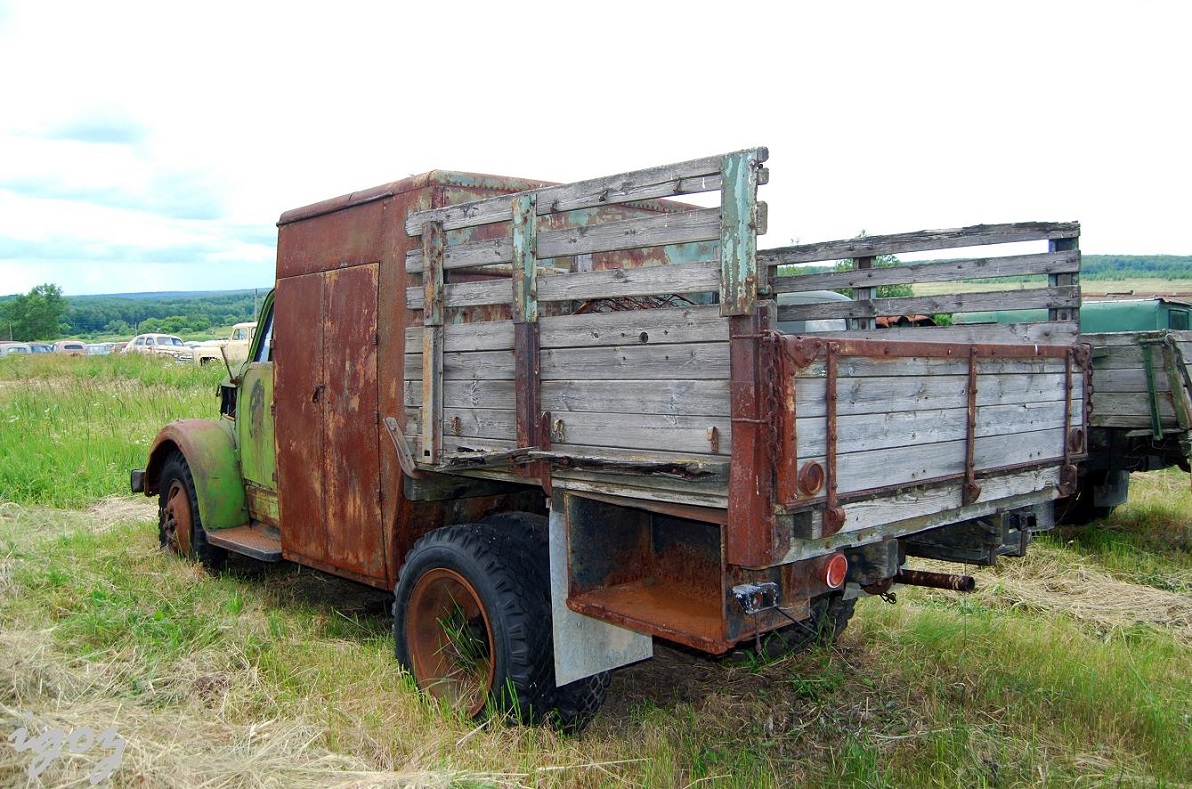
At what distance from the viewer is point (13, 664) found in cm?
409

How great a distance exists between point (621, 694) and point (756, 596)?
1.77 metres

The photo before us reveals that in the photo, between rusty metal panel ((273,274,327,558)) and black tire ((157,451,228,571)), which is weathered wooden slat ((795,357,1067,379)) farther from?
black tire ((157,451,228,571))

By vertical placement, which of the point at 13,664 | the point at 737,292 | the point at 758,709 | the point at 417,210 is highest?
the point at 417,210

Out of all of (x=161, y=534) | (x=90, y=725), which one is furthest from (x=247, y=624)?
(x=161, y=534)

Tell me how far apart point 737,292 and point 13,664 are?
139 inches

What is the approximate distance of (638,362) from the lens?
3352 mm

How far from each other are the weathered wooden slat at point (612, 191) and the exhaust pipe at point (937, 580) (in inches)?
72.6

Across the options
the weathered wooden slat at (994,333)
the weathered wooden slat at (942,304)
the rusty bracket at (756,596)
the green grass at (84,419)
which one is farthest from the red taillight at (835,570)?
the green grass at (84,419)

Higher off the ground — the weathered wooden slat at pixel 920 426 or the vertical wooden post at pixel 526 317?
the vertical wooden post at pixel 526 317

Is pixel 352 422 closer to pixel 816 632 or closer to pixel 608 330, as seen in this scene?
pixel 608 330

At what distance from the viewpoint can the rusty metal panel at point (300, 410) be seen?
515 cm

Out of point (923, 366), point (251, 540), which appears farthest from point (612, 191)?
point (251, 540)

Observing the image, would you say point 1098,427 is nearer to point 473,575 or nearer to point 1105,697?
point 1105,697

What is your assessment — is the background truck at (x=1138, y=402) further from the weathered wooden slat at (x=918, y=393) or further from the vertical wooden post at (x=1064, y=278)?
the weathered wooden slat at (x=918, y=393)
